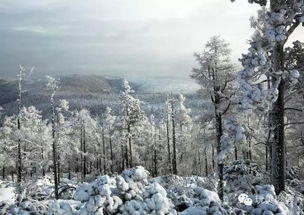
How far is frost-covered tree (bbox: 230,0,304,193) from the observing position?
30.8 feet

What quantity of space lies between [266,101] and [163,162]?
63.4 m

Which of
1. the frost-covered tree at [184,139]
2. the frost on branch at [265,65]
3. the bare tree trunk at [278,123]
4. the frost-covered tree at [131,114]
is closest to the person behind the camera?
the frost on branch at [265,65]

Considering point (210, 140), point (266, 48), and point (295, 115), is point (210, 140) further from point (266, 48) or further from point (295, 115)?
point (266, 48)

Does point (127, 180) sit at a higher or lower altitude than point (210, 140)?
higher

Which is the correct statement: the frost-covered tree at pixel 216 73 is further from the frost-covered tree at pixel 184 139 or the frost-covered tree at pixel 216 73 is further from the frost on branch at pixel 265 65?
the frost-covered tree at pixel 184 139

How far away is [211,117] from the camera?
2952 centimetres

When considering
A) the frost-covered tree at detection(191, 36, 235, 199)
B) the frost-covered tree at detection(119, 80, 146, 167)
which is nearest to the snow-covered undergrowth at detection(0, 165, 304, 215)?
the frost-covered tree at detection(191, 36, 235, 199)

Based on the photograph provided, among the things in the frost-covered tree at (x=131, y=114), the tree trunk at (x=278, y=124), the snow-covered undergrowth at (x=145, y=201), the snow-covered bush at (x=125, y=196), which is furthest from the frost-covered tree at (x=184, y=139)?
the snow-covered bush at (x=125, y=196)

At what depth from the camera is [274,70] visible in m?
10.7

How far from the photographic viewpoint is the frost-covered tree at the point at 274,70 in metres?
9.38

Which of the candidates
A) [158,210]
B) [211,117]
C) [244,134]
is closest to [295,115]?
[211,117]

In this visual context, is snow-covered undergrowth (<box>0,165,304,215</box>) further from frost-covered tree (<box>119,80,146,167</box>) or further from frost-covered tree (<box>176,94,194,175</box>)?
frost-covered tree (<box>176,94,194,175</box>)

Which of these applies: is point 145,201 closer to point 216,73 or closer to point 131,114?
point 216,73

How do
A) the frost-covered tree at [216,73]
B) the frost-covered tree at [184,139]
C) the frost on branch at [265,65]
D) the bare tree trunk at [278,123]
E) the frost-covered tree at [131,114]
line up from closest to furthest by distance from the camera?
the frost on branch at [265,65]
the bare tree trunk at [278,123]
the frost-covered tree at [216,73]
the frost-covered tree at [131,114]
the frost-covered tree at [184,139]
